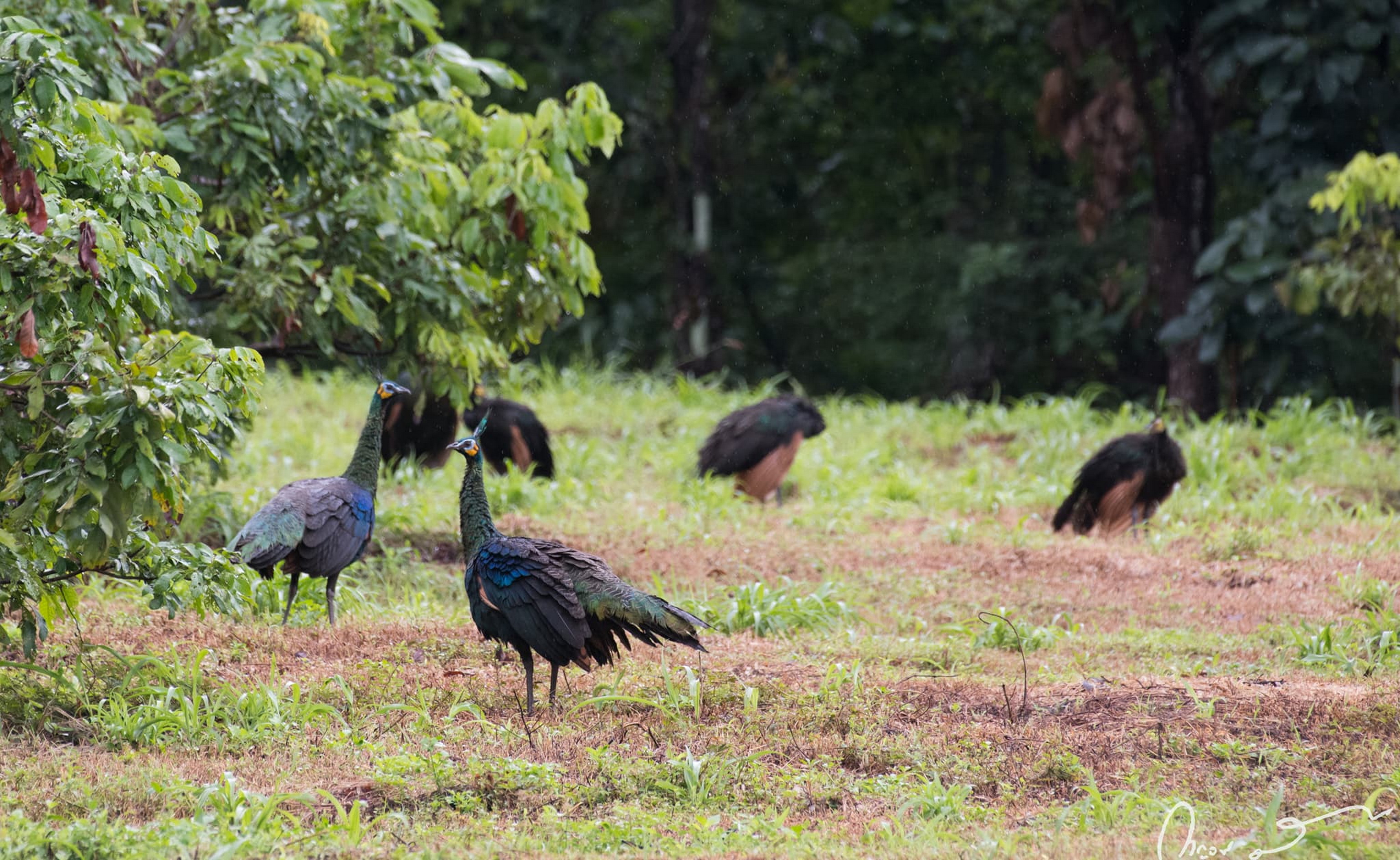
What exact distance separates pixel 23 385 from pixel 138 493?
0.55 meters

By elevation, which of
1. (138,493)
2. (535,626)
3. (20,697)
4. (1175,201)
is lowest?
(20,697)

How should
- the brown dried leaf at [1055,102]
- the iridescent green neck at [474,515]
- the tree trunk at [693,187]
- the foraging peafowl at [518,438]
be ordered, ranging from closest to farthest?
the iridescent green neck at [474,515], the foraging peafowl at [518,438], the brown dried leaf at [1055,102], the tree trunk at [693,187]

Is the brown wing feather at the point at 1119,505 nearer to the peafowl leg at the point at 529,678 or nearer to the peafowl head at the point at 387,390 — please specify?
the peafowl head at the point at 387,390

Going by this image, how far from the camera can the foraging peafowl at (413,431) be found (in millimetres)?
9922

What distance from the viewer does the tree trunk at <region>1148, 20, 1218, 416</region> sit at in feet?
42.6

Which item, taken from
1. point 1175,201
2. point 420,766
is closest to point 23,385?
point 420,766

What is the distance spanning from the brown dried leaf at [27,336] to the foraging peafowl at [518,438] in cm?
586

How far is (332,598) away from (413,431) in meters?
4.00

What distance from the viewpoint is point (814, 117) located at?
1745 centimetres

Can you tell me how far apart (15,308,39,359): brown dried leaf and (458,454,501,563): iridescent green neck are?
1.66 metres

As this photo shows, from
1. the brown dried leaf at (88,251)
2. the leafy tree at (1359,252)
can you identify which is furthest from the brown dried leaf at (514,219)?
the leafy tree at (1359,252)

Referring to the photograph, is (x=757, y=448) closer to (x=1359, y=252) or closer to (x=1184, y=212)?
(x=1359, y=252)

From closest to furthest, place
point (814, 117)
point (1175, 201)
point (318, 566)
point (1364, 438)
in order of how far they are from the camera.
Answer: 1. point (318, 566)
2. point (1364, 438)
3. point (1175, 201)
4. point (814, 117)

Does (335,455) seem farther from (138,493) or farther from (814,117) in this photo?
(814,117)
